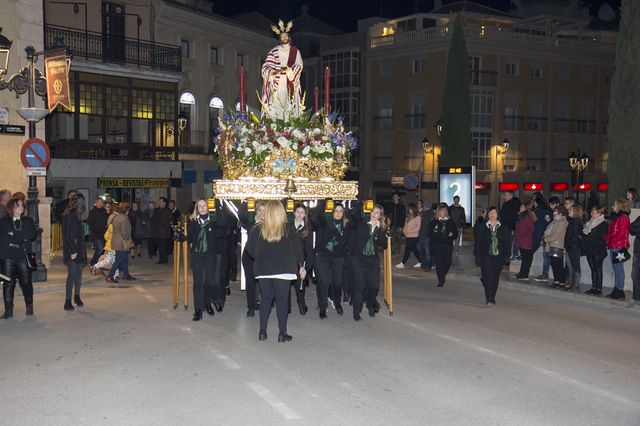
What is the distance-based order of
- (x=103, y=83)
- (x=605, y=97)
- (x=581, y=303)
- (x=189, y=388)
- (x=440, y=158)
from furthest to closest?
(x=605, y=97) < (x=440, y=158) < (x=103, y=83) < (x=581, y=303) < (x=189, y=388)

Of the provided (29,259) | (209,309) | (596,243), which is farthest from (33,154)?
(596,243)

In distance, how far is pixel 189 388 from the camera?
705 centimetres

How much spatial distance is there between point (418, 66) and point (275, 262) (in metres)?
42.3

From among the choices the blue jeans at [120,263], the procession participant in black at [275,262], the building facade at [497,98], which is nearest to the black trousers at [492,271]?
the procession participant in black at [275,262]

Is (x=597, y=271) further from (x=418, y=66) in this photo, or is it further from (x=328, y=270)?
(x=418, y=66)

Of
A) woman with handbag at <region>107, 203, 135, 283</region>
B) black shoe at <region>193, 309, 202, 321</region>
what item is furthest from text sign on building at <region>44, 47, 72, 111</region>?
black shoe at <region>193, 309, 202, 321</region>

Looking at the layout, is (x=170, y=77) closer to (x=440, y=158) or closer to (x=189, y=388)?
(x=440, y=158)

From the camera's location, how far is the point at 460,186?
78.4 ft

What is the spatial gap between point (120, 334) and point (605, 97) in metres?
51.1

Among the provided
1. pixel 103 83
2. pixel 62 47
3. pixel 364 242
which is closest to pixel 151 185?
pixel 103 83

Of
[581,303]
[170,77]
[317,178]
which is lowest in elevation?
[581,303]

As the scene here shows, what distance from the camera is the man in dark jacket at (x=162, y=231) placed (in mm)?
19438

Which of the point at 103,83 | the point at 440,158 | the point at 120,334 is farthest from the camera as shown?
the point at 440,158

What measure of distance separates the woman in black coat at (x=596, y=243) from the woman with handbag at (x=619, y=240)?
23 cm
